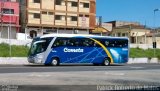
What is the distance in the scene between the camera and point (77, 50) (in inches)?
1718

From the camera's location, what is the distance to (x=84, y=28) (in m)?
83.2

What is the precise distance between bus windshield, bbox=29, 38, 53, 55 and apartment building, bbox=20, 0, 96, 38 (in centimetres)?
3207

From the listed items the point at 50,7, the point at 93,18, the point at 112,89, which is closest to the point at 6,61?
the point at 112,89

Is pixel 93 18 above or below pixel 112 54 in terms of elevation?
above

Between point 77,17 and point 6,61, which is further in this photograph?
point 77,17

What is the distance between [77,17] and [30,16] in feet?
35.0

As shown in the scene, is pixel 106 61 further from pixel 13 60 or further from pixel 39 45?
pixel 13 60

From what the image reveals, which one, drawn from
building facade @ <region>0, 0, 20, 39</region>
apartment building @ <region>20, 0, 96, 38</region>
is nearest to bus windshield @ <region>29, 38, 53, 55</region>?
building facade @ <region>0, 0, 20, 39</region>

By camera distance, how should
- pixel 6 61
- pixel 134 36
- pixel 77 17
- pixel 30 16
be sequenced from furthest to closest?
pixel 134 36 → pixel 77 17 → pixel 30 16 → pixel 6 61

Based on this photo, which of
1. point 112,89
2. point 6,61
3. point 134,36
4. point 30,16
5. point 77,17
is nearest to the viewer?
point 112,89

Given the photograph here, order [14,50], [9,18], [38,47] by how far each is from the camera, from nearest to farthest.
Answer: [38,47] → [14,50] → [9,18]

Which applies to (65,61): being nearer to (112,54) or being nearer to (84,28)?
(112,54)

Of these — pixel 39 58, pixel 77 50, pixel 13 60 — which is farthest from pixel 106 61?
pixel 13 60

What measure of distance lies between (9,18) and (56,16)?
1112 centimetres
